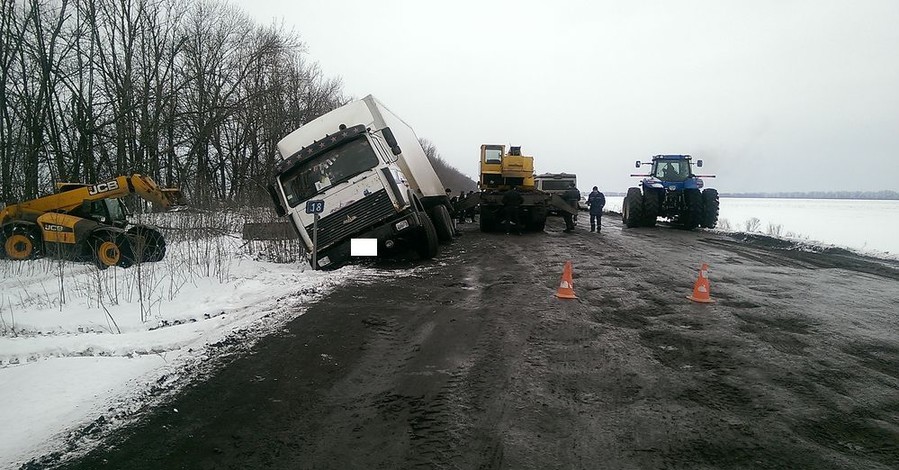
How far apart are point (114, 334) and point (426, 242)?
644 cm

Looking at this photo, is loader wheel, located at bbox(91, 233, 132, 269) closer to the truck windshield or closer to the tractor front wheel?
the truck windshield

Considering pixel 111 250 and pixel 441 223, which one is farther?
pixel 441 223

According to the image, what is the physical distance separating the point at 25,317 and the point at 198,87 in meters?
28.5

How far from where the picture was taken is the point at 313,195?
1049cm

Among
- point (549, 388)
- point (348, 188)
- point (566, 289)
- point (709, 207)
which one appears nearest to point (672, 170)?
point (709, 207)

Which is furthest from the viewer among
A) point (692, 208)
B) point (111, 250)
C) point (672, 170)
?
point (672, 170)

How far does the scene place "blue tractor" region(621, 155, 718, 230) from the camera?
62.5 feet

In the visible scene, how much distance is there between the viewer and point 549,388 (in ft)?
13.0

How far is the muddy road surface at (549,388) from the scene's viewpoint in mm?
3035

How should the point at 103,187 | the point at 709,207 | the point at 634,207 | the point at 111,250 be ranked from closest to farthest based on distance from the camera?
the point at 111,250, the point at 103,187, the point at 709,207, the point at 634,207

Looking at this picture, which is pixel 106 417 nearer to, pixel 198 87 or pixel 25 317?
pixel 25 317

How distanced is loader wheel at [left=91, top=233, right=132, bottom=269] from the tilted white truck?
400 cm

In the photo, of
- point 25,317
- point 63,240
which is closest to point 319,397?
point 25,317

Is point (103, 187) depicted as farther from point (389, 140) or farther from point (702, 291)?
point (702, 291)
